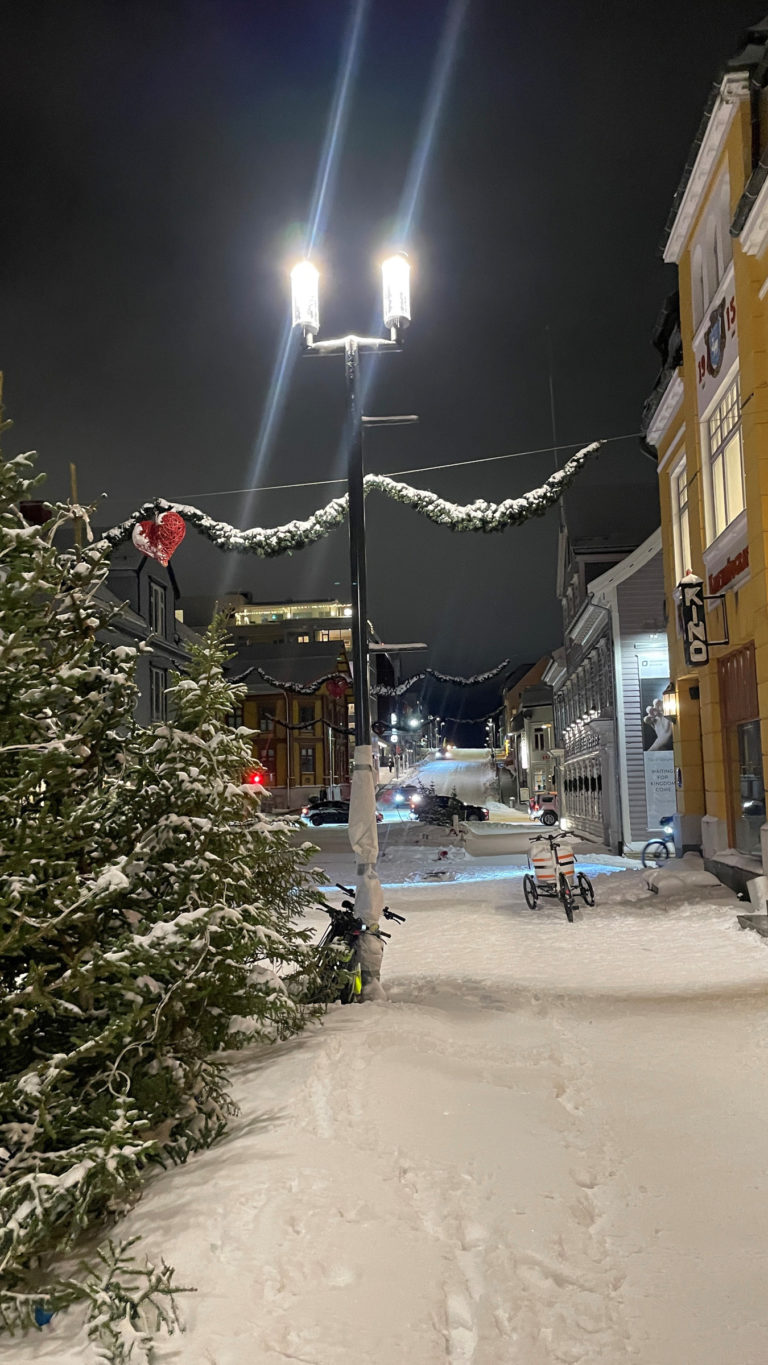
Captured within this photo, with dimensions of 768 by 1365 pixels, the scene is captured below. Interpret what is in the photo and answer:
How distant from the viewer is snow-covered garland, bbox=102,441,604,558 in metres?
10.4

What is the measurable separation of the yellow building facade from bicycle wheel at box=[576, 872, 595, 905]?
2.25 m

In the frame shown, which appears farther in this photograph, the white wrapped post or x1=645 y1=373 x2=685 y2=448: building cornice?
x1=645 y1=373 x2=685 y2=448: building cornice

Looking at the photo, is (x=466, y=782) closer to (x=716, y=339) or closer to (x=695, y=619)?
(x=695, y=619)

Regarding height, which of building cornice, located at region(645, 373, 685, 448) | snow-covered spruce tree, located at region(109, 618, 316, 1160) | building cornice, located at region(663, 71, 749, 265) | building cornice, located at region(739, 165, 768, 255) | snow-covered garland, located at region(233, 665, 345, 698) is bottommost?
snow-covered spruce tree, located at region(109, 618, 316, 1160)

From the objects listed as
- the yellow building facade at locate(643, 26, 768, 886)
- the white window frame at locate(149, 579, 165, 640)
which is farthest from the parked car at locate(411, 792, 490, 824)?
the yellow building facade at locate(643, 26, 768, 886)

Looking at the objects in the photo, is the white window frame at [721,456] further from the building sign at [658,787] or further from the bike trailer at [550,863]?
the building sign at [658,787]

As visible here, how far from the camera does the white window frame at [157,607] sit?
32.5m

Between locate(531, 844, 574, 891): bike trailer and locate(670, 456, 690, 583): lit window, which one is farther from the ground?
locate(670, 456, 690, 583): lit window

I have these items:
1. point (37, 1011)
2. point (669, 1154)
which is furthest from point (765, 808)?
point (37, 1011)

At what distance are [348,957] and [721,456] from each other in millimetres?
11503

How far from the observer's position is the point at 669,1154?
16.5ft

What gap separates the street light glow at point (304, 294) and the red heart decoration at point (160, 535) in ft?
8.92

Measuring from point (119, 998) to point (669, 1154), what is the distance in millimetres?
3069

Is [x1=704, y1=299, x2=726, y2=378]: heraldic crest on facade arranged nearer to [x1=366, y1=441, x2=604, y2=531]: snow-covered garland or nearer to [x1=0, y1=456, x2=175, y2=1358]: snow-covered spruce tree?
[x1=366, y1=441, x2=604, y2=531]: snow-covered garland
